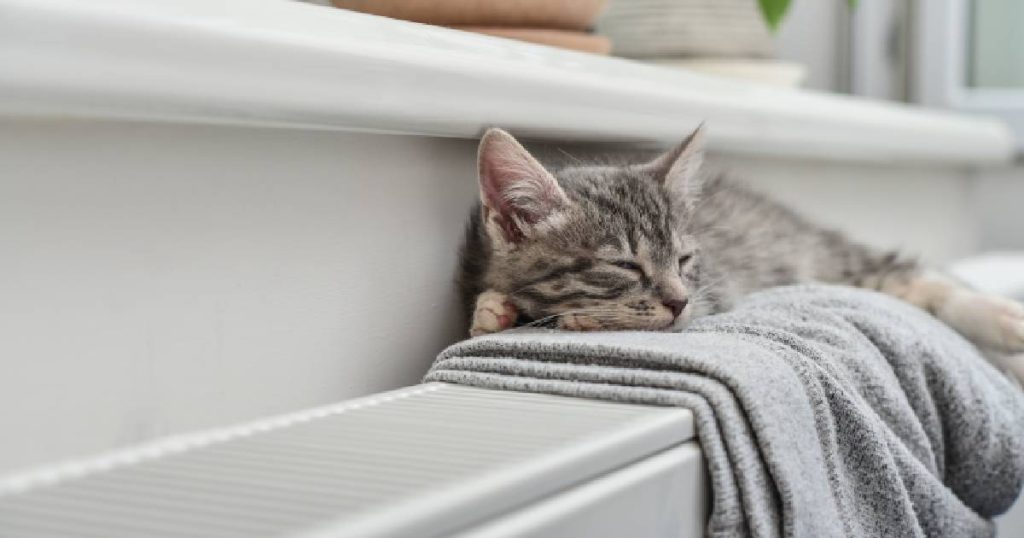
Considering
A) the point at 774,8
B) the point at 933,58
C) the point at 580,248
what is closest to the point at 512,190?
the point at 580,248

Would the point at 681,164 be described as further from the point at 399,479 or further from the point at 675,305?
the point at 399,479

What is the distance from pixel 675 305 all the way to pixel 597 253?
79mm

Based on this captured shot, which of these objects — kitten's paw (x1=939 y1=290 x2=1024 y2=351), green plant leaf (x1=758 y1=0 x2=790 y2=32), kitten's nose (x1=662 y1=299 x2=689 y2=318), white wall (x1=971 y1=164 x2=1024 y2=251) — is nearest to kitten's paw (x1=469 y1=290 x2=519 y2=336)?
kitten's nose (x1=662 y1=299 x2=689 y2=318)

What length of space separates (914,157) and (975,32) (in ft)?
2.28

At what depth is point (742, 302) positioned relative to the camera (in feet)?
3.72

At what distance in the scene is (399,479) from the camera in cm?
58

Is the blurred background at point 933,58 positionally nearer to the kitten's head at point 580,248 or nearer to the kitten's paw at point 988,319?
the kitten's paw at point 988,319

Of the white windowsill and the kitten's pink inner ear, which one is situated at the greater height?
the white windowsill

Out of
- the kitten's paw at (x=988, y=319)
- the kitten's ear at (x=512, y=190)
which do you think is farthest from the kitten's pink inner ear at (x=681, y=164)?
the kitten's paw at (x=988, y=319)

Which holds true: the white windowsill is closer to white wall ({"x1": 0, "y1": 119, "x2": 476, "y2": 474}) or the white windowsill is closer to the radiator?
white wall ({"x1": 0, "y1": 119, "x2": 476, "y2": 474})

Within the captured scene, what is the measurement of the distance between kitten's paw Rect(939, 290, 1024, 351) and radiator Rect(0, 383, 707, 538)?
63cm

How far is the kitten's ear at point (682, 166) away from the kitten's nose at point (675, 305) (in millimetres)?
143

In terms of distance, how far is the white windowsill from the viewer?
0.66 meters

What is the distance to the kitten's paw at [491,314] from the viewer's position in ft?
3.38
